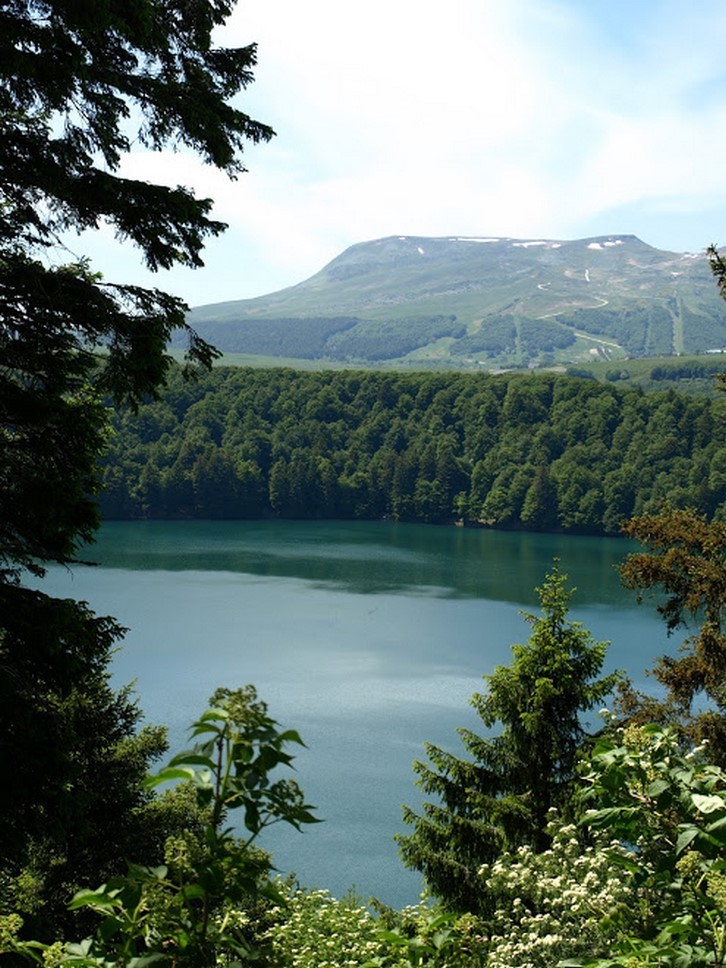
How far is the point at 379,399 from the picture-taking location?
10738 centimetres

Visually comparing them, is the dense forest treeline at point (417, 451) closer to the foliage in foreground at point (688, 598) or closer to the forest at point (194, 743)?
the foliage in foreground at point (688, 598)

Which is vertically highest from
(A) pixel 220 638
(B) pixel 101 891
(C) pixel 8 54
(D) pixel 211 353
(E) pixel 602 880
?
(C) pixel 8 54

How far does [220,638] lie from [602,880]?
37.1 meters

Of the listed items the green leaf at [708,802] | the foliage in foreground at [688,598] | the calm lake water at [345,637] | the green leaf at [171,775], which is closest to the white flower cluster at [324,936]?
the green leaf at [708,802]

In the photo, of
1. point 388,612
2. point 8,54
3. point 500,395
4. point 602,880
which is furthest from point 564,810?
point 500,395

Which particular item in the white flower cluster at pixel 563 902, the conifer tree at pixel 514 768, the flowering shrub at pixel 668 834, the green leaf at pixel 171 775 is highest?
the green leaf at pixel 171 775

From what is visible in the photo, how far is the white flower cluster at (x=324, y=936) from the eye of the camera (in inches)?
215

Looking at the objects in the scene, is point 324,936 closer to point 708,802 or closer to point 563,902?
point 563,902

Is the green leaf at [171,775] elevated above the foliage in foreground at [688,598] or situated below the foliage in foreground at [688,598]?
above

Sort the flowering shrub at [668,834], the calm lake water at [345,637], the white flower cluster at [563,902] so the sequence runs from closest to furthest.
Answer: the flowering shrub at [668,834]
the white flower cluster at [563,902]
the calm lake water at [345,637]

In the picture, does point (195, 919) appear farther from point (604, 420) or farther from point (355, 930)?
point (604, 420)

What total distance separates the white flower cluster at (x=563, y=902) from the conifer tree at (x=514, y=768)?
4724 mm

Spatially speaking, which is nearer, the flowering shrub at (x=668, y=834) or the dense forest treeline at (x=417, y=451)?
the flowering shrub at (x=668, y=834)

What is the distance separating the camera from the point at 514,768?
1082 centimetres
